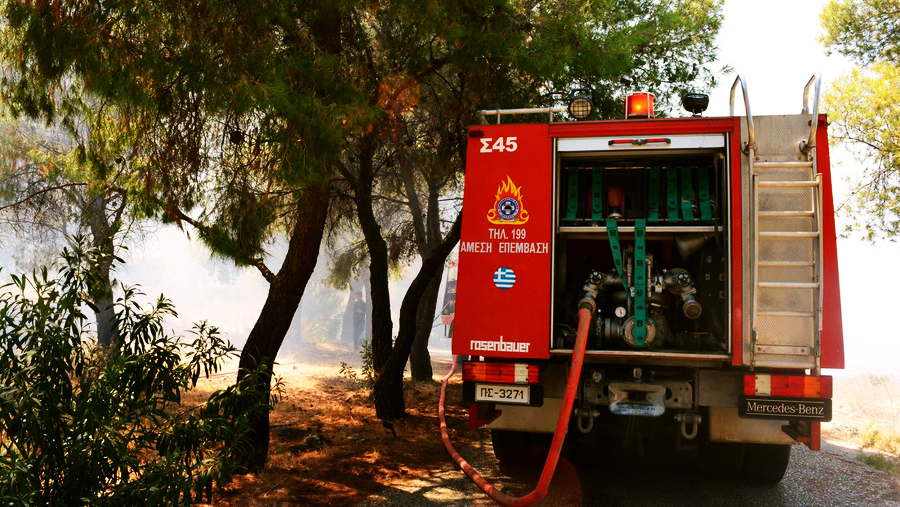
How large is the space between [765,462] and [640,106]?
3.17 metres

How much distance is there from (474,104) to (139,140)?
4586 millimetres

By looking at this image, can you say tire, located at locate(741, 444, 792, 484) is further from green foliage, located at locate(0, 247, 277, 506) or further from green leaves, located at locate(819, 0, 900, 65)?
green leaves, located at locate(819, 0, 900, 65)

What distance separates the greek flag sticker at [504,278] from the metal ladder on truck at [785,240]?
1713mm

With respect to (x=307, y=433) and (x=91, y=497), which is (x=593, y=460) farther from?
(x=91, y=497)

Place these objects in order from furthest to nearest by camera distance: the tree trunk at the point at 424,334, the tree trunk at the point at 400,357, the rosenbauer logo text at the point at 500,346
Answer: the tree trunk at the point at 424,334 < the tree trunk at the point at 400,357 < the rosenbauer logo text at the point at 500,346

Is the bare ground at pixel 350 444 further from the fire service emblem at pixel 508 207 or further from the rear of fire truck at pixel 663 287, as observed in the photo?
the fire service emblem at pixel 508 207

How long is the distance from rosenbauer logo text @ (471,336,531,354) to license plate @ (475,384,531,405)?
276 mm

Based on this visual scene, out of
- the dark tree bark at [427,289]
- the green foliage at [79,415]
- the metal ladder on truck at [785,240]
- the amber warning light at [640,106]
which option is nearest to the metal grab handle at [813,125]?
the metal ladder on truck at [785,240]

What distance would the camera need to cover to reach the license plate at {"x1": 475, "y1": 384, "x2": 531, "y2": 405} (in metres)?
5.89

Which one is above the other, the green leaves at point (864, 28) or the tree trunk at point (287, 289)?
the green leaves at point (864, 28)

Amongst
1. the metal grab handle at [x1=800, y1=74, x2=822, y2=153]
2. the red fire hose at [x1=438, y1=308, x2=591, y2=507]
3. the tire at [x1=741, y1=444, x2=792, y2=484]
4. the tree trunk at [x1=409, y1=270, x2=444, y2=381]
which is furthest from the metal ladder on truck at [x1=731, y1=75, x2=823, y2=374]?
the tree trunk at [x1=409, y1=270, x2=444, y2=381]

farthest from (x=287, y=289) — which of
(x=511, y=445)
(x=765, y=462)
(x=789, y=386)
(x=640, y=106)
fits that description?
(x=765, y=462)

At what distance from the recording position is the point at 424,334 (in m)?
15.4

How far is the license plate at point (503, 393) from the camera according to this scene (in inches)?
232
